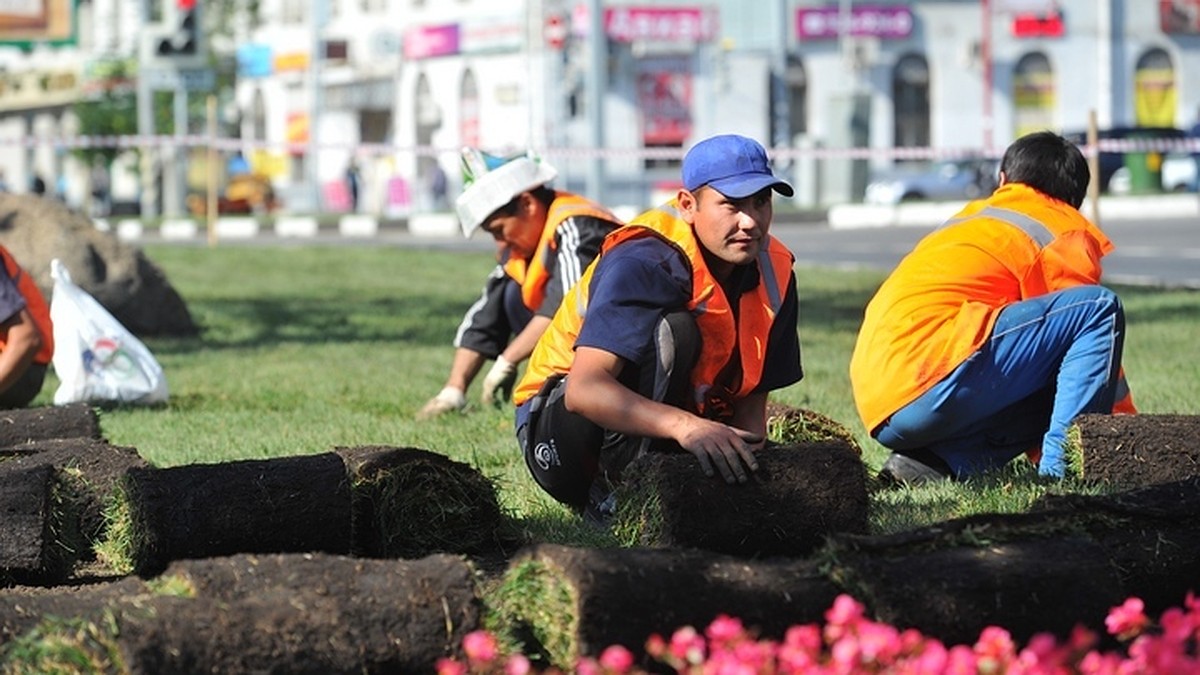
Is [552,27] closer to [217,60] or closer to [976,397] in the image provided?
[217,60]

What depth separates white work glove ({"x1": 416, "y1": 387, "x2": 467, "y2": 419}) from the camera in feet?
32.7

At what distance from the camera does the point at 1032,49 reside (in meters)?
54.4

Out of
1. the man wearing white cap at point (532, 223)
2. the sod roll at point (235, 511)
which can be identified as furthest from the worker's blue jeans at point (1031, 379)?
the sod roll at point (235, 511)

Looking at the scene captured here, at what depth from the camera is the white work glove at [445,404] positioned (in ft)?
32.7

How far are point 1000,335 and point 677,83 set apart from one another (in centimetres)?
4557

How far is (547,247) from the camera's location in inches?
344

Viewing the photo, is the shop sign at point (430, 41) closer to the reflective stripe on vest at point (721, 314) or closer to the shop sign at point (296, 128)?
the shop sign at point (296, 128)

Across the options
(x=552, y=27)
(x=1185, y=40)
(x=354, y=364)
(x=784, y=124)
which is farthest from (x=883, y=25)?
(x=354, y=364)

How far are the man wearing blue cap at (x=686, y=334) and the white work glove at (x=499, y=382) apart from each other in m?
3.56

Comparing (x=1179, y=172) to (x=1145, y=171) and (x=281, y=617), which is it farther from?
(x=281, y=617)

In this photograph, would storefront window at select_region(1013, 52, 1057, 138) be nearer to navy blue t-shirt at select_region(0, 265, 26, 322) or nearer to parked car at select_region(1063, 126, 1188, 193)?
parked car at select_region(1063, 126, 1188, 193)

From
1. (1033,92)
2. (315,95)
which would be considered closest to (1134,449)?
(1033,92)

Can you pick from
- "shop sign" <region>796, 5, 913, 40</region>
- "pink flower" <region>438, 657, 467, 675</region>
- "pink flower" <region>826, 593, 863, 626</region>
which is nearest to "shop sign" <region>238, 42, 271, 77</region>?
"shop sign" <region>796, 5, 913, 40</region>

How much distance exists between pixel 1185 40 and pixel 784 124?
35.2ft
